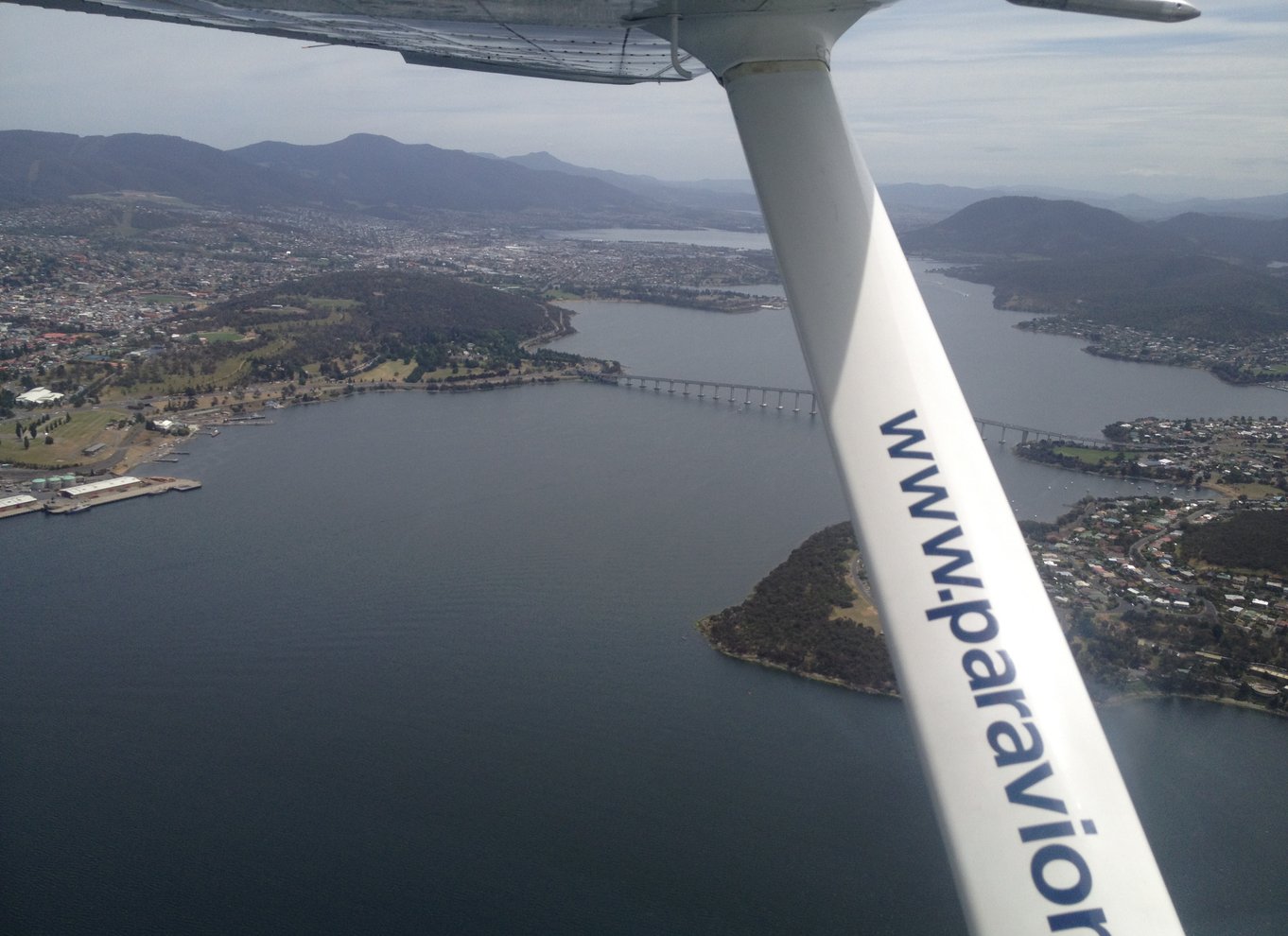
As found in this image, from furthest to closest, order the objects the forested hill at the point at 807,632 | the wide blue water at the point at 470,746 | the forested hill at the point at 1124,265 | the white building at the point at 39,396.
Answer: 1. the forested hill at the point at 1124,265
2. the white building at the point at 39,396
3. the forested hill at the point at 807,632
4. the wide blue water at the point at 470,746

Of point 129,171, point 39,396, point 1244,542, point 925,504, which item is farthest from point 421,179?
point 925,504

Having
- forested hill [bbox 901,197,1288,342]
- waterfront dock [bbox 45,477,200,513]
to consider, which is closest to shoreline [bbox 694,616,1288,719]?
waterfront dock [bbox 45,477,200,513]

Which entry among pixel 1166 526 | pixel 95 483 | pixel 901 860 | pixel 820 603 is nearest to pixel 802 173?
pixel 901 860

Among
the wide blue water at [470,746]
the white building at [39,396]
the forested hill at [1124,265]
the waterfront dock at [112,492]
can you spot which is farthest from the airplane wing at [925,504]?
the forested hill at [1124,265]

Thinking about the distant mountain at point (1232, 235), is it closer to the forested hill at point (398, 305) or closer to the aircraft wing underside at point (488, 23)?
the forested hill at point (398, 305)

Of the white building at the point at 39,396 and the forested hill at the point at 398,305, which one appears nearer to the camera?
the white building at the point at 39,396

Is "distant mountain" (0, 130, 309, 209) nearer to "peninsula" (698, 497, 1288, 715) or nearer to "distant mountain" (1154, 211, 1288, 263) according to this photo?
"peninsula" (698, 497, 1288, 715)
